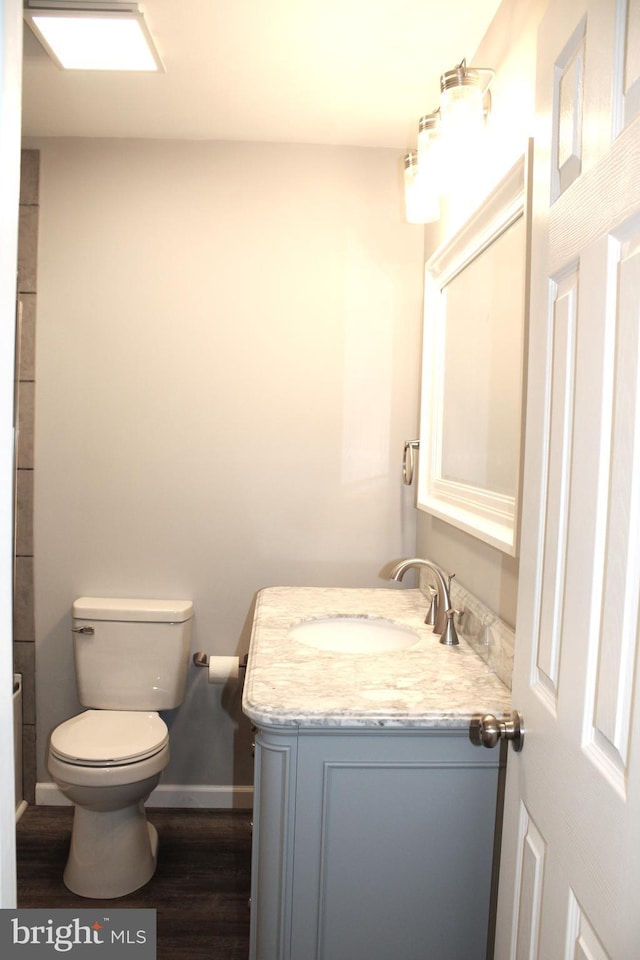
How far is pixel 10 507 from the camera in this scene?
91 cm

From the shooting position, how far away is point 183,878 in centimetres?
230

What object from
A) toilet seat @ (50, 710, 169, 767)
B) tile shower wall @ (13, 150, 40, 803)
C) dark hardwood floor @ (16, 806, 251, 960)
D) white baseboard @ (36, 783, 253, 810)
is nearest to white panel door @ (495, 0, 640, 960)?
dark hardwood floor @ (16, 806, 251, 960)

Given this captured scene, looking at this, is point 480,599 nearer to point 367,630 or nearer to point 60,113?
point 367,630

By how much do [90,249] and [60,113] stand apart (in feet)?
1.44

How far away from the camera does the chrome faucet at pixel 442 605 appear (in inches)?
73.9

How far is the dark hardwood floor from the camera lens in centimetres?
203

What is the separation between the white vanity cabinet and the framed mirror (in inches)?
18.4

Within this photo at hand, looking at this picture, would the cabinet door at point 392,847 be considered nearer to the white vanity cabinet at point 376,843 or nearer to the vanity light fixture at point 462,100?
the white vanity cabinet at point 376,843

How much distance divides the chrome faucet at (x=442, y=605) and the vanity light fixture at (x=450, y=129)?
1001 millimetres

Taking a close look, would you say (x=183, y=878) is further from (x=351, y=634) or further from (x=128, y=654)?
(x=351, y=634)

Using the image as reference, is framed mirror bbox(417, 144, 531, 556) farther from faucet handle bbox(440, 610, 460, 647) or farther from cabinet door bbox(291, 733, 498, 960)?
cabinet door bbox(291, 733, 498, 960)

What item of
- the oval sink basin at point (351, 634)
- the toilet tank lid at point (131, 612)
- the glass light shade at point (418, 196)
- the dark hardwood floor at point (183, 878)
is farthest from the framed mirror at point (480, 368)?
the dark hardwood floor at point (183, 878)

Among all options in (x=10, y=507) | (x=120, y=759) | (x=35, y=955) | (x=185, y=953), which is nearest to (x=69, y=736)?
(x=120, y=759)

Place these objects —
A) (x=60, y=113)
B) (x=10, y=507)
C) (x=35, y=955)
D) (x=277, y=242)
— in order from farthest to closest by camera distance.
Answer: (x=277, y=242) < (x=60, y=113) < (x=35, y=955) < (x=10, y=507)
